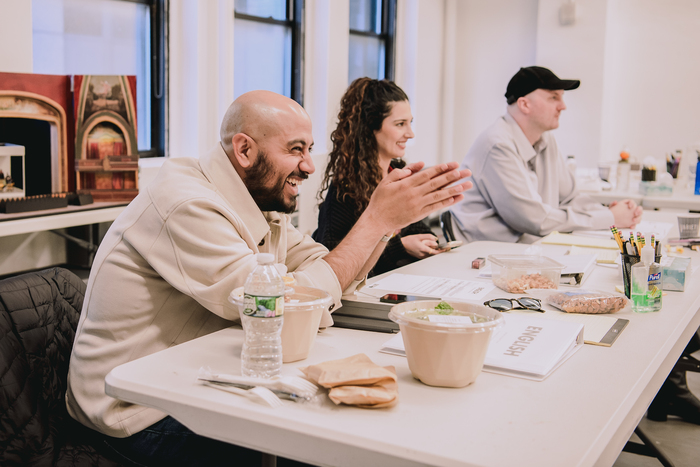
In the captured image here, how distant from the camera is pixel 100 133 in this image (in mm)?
2951

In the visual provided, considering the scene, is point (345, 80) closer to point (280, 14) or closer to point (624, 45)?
point (280, 14)

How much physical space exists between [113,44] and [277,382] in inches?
130

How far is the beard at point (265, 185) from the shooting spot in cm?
158

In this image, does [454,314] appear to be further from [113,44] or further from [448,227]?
[113,44]

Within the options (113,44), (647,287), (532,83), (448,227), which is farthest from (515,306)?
(113,44)

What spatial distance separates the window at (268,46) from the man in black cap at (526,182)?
1.99 meters

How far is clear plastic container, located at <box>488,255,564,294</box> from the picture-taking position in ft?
5.84

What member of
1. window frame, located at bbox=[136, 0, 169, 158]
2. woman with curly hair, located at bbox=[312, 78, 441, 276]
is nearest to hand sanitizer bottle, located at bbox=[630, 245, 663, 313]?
woman with curly hair, located at bbox=[312, 78, 441, 276]

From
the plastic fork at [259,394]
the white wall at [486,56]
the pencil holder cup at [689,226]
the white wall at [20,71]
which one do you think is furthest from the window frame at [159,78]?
the white wall at [486,56]

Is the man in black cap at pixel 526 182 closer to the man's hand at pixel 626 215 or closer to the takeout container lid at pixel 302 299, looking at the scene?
the man's hand at pixel 626 215

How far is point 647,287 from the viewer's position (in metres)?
1.57

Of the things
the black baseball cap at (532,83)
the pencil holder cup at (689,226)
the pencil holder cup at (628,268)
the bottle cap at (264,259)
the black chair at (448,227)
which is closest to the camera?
the bottle cap at (264,259)

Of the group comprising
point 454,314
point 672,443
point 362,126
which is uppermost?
point 362,126

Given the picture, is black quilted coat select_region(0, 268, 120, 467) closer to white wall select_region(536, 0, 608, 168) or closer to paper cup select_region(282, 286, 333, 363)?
paper cup select_region(282, 286, 333, 363)
